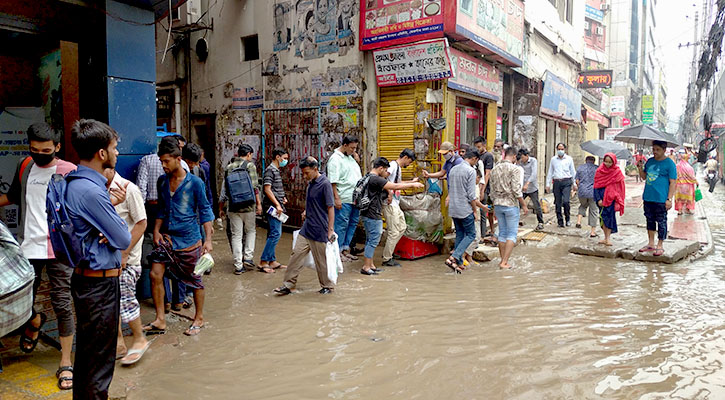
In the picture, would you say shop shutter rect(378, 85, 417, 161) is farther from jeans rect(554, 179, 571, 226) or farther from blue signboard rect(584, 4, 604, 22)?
blue signboard rect(584, 4, 604, 22)

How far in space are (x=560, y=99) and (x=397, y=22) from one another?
33.3ft

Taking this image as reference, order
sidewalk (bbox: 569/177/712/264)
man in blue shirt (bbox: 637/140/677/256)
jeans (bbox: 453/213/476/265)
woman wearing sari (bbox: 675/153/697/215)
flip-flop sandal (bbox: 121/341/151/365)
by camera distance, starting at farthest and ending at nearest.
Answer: woman wearing sari (bbox: 675/153/697/215), sidewalk (bbox: 569/177/712/264), man in blue shirt (bbox: 637/140/677/256), jeans (bbox: 453/213/476/265), flip-flop sandal (bbox: 121/341/151/365)

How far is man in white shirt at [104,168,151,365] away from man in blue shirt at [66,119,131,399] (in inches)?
38.9

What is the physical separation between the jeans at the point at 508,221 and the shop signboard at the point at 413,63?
264cm

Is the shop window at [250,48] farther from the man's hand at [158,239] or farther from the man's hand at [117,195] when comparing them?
the man's hand at [117,195]

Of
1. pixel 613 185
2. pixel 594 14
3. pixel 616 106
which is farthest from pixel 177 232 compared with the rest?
pixel 594 14

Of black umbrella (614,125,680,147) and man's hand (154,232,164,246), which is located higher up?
black umbrella (614,125,680,147)

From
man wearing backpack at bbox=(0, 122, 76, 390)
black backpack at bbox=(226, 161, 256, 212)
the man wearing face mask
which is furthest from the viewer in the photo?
the man wearing face mask

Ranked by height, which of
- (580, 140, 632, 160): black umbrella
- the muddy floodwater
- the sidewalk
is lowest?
the muddy floodwater

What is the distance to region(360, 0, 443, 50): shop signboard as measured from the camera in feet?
27.8

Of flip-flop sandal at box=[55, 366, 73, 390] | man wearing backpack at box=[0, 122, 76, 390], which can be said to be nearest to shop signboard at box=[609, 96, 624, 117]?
man wearing backpack at box=[0, 122, 76, 390]

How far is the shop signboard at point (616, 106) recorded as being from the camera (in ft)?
106

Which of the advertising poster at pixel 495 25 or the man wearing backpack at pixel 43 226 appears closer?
the man wearing backpack at pixel 43 226

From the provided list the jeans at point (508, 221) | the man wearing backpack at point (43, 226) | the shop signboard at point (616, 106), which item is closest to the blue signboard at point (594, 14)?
the shop signboard at point (616, 106)
